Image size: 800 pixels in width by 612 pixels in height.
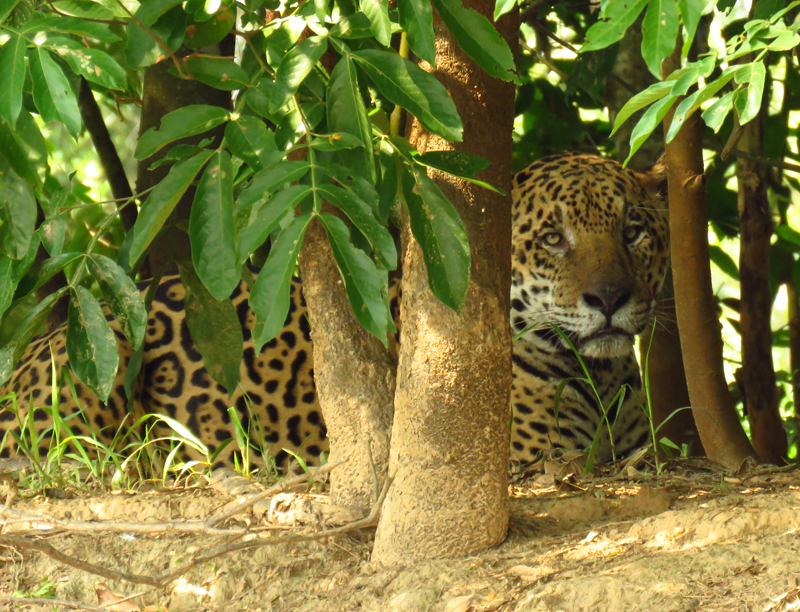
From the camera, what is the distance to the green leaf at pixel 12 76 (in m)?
1.71

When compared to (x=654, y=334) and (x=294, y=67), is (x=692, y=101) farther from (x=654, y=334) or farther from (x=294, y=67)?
(x=654, y=334)

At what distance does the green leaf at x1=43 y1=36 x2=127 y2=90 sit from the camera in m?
1.77

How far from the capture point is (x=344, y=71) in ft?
6.22

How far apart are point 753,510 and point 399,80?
4.35 ft

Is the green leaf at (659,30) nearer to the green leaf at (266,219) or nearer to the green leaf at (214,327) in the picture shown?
the green leaf at (266,219)

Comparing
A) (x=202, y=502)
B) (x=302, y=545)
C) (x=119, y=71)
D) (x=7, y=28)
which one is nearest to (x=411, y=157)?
(x=119, y=71)

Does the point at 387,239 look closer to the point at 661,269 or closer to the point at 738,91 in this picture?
the point at 738,91

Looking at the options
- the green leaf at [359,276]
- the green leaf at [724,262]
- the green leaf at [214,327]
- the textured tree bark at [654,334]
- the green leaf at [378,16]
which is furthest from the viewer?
the green leaf at [724,262]

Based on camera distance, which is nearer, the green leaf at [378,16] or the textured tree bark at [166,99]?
the green leaf at [378,16]

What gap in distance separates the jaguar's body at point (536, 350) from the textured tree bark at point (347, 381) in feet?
5.47

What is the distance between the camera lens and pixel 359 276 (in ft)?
5.84

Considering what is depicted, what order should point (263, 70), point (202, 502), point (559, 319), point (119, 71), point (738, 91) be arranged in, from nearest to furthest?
point (738, 91), point (119, 71), point (263, 70), point (202, 502), point (559, 319)

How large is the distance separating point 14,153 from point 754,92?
56.8 inches

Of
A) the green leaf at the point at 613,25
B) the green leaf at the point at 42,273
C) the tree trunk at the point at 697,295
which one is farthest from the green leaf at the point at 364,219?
the tree trunk at the point at 697,295
